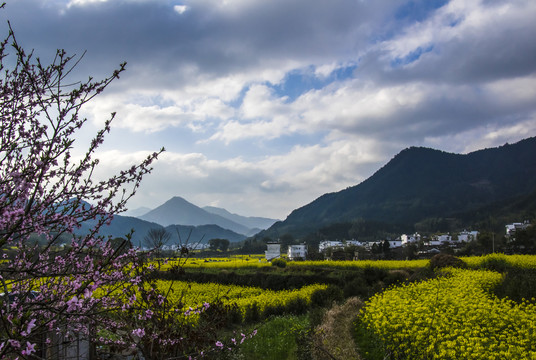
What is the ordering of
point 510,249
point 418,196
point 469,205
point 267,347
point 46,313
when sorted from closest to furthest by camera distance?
point 46,313 → point 267,347 → point 510,249 → point 469,205 → point 418,196

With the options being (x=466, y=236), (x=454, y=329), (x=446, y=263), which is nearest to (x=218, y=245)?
(x=466, y=236)

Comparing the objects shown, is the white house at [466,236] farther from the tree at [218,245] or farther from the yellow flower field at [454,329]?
the yellow flower field at [454,329]

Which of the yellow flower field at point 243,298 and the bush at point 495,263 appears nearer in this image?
the yellow flower field at point 243,298

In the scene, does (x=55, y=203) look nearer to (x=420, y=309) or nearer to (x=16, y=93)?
(x=16, y=93)

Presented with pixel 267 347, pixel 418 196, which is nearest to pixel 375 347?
pixel 267 347

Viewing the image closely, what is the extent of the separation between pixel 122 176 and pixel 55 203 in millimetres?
753

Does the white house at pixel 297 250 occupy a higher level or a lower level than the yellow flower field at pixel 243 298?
lower

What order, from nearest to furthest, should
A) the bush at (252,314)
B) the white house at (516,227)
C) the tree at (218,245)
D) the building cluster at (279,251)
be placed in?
1. the bush at (252,314)
2. the white house at (516,227)
3. the building cluster at (279,251)
4. the tree at (218,245)

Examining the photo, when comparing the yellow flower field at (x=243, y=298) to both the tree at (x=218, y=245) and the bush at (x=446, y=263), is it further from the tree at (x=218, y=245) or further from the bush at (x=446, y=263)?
the tree at (x=218, y=245)

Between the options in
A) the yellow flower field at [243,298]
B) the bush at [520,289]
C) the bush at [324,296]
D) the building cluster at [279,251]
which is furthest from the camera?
the building cluster at [279,251]

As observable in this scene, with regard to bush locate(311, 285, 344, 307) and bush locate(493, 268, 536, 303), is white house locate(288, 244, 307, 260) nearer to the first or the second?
bush locate(311, 285, 344, 307)

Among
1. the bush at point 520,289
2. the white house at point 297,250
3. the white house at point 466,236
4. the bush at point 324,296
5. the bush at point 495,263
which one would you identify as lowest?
the white house at point 297,250

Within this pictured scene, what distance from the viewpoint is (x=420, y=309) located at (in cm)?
890

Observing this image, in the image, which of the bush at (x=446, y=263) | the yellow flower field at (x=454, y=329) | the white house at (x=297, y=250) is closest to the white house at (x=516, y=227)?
the white house at (x=297, y=250)
